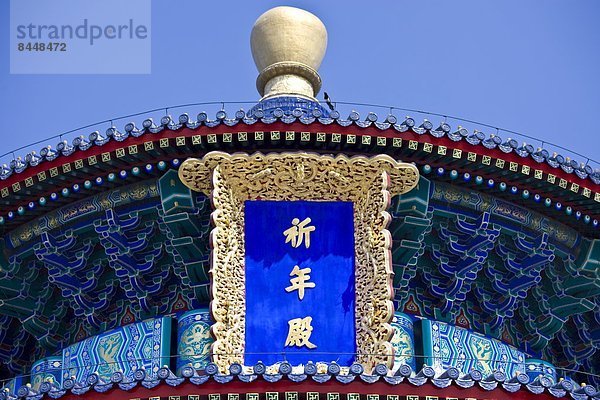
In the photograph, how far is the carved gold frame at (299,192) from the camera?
18.1 m

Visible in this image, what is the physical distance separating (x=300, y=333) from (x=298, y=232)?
4.42 ft

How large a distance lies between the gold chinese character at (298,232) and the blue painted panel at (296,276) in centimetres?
3

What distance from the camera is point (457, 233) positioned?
1956 centimetres

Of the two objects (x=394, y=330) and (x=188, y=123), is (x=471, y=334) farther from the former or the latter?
(x=188, y=123)

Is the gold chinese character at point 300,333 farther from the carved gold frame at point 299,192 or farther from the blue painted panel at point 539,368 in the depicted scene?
the blue painted panel at point 539,368

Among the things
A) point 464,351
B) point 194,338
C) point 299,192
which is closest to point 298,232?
point 299,192

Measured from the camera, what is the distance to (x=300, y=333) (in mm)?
17906

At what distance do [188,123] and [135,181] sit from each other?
120 centimetres

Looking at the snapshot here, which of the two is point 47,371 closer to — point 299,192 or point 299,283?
point 299,283

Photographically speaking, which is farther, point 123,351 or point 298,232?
point 123,351

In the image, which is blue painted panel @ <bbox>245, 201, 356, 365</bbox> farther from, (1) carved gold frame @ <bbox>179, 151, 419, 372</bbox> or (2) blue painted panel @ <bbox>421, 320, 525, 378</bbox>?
(2) blue painted panel @ <bbox>421, 320, 525, 378</bbox>

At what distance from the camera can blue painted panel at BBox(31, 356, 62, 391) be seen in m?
19.4

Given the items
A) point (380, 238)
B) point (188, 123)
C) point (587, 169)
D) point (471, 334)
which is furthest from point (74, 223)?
point (587, 169)

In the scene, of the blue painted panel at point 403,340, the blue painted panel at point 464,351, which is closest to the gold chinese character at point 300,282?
the blue painted panel at point 403,340
